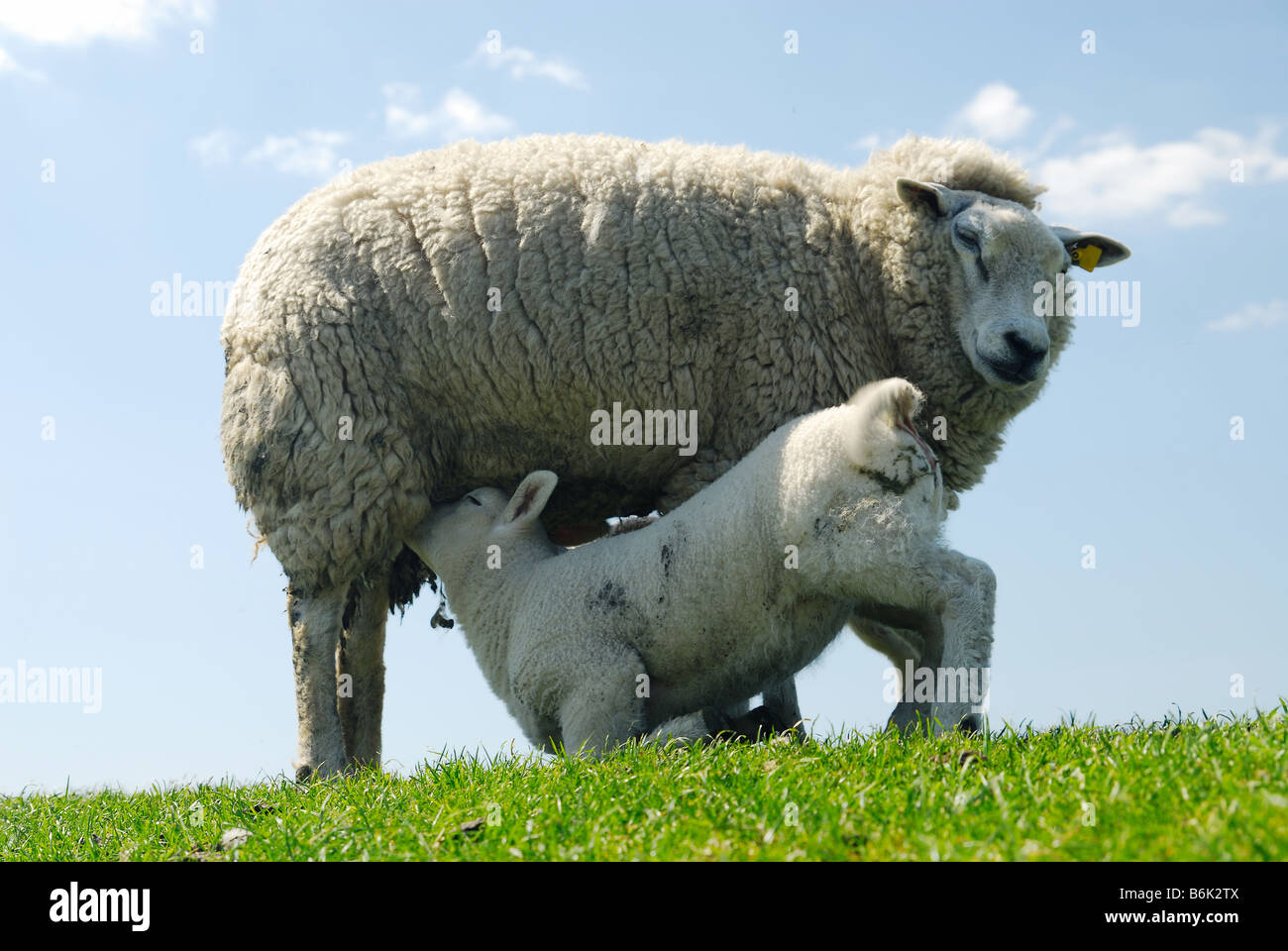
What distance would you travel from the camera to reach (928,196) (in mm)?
7039

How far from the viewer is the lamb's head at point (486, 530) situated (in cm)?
664

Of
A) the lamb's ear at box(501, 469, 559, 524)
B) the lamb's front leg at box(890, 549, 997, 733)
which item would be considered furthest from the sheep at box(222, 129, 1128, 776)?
the lamb's front leg at box(890, 549, 997, 733)

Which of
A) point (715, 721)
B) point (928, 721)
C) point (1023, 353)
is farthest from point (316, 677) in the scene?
point (1023, 353)

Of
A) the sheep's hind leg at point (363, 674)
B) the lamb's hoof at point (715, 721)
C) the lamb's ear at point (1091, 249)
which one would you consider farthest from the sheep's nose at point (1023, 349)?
the sheep's hind leg at point (363, 674)

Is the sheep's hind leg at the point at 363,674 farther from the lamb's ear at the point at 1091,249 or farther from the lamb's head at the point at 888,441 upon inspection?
the lamb's ear at the point at 1091,249

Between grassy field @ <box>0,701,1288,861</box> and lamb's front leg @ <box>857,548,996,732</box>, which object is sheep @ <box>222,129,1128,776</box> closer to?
lamb's front leg @ <box>857,548,996,732</box>

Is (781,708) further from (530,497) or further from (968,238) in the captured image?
(968,238)

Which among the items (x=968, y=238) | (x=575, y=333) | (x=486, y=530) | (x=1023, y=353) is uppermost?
(x=968, y=238)

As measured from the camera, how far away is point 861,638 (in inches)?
276

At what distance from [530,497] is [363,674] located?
188cm

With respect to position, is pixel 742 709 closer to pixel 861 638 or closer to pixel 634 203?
pixel 861 638

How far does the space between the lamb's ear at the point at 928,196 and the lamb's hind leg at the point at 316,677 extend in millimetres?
3715

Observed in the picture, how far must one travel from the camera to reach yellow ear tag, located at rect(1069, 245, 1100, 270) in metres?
7.71

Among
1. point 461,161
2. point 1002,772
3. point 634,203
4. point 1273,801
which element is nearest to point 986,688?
point 1002,772
